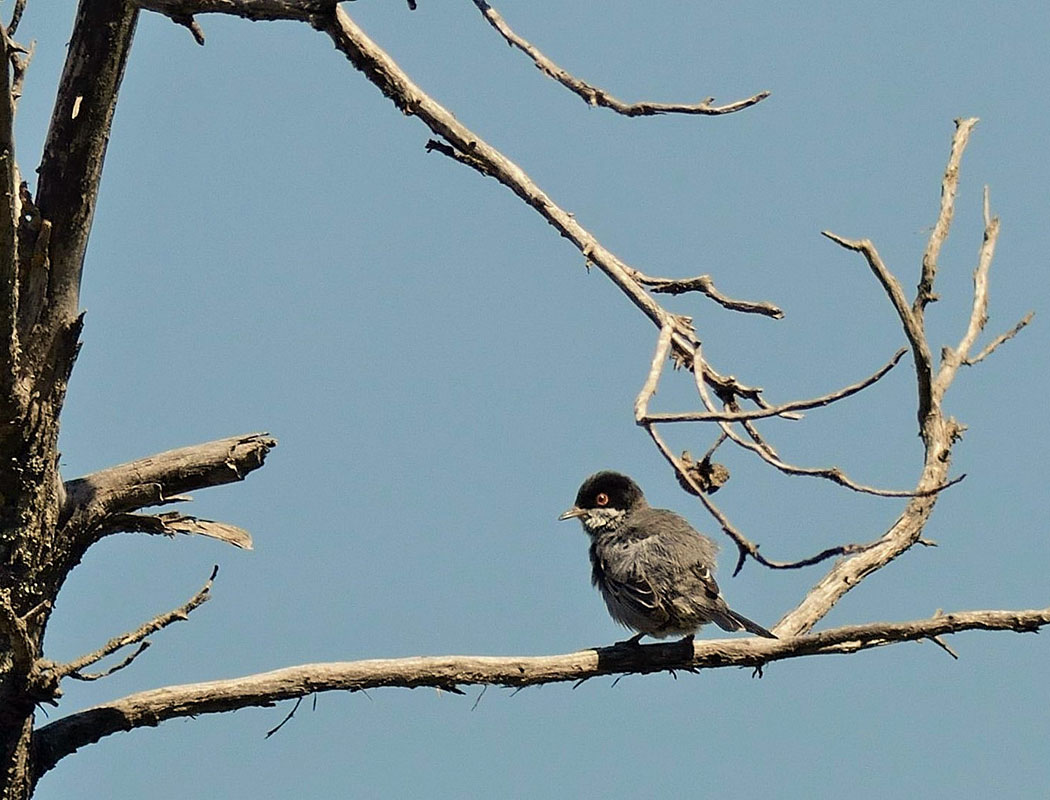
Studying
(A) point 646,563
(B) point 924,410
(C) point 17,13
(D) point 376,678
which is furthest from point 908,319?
(C) point 17,13

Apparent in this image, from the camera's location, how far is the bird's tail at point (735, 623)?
236 inches

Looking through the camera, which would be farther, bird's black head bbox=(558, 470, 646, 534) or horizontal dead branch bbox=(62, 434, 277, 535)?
bird's black head bbox=(558, 470, 646, 534)

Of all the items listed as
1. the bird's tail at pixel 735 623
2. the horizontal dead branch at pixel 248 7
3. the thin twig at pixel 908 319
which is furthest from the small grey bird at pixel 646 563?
the horizontal dead branch at pixel 248 7

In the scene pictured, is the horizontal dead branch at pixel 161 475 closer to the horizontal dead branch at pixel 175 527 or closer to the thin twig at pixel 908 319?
the horizontal dead branch at pixel 175 527

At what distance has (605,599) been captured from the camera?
272 inches

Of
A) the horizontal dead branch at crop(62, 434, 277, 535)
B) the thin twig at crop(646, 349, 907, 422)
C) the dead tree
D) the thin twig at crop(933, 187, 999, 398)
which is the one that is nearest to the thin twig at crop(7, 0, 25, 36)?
the dead tree

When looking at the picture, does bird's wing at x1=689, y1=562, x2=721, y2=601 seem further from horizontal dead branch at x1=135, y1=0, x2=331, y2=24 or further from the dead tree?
horizontal dead branch at x1=135, y1=0, x2=331, y2=24

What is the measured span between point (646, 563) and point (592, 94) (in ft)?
8.53

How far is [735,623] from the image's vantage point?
6141 millimetres

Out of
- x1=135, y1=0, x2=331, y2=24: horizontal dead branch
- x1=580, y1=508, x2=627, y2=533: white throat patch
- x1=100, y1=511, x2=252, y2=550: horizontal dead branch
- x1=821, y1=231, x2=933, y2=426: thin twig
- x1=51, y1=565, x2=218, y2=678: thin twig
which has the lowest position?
x1=51, y1=565, x2=218, y2=678: thin twig

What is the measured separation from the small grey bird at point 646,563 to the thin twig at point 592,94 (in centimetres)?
240

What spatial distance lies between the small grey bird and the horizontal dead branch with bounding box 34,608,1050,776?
61cm

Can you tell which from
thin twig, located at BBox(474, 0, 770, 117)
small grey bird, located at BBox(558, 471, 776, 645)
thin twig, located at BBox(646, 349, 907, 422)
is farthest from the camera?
small grey bird, located at BBox(558, 471, 776, 645)

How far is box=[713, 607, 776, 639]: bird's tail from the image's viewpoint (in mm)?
5988
